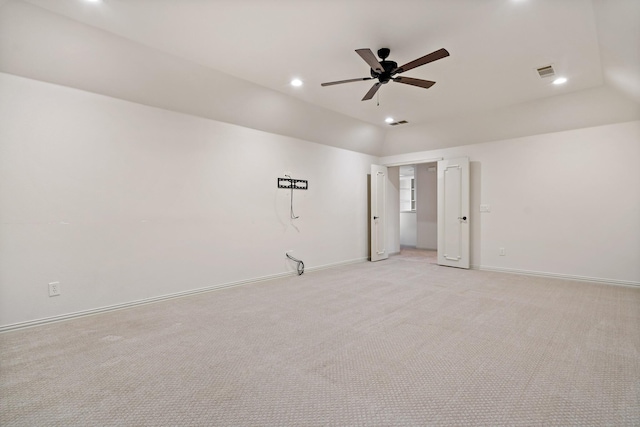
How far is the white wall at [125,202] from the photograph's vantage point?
301 cm

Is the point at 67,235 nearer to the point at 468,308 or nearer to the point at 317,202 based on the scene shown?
the point at 317,202

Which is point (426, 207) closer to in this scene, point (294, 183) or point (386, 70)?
point (294, 183)

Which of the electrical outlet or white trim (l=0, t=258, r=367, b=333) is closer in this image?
white trim (l=0, t=258, r=367, b=333)

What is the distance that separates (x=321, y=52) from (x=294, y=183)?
2555mm

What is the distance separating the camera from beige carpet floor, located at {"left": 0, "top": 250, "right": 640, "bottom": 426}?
1.74 meters

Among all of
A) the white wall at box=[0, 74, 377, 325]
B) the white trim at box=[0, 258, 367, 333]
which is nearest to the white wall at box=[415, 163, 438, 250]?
the white wall at box=[0, 74, 377, 325]

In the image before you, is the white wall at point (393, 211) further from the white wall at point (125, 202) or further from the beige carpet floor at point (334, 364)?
the beige carpet floor at point (334, 364)

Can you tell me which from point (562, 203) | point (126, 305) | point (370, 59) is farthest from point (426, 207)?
point (126, 305)

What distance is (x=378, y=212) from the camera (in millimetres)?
6969

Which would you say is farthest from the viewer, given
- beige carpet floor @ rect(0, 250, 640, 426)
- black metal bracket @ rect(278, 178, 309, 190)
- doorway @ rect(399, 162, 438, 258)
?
doorway @ rect(399, 162, 438, 258)

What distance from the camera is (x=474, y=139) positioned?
5953 mm

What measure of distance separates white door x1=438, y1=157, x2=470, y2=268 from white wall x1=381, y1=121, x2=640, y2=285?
7.9 inches

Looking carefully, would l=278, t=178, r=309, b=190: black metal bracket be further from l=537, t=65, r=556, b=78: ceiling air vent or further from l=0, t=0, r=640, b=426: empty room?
l=537, t=65, r=556, b=78: ceiling air vent

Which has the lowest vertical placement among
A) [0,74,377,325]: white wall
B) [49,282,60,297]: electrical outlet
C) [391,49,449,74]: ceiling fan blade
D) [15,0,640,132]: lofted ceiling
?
[49,282,60,297]: electrical outlet
